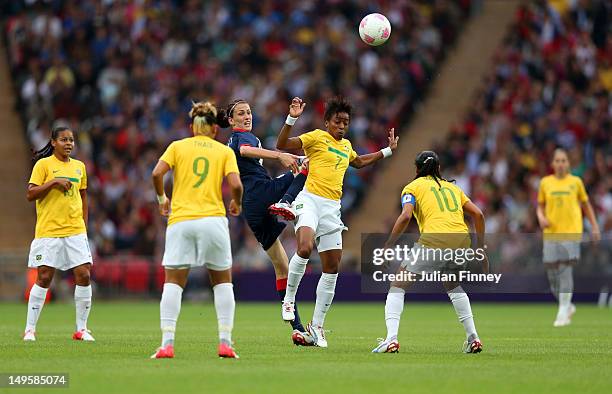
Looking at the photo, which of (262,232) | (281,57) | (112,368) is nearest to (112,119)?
(281,57)

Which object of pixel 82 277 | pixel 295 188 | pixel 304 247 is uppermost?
pixel 295 188

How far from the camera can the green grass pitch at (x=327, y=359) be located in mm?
10156

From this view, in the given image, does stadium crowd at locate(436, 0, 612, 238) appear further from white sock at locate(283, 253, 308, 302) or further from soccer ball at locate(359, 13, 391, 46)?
white sock at locate(283, 253, 308, 302)

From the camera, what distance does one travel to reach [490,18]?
3569cm

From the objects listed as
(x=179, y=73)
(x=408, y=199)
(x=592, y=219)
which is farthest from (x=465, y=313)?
(x=179, y=73)

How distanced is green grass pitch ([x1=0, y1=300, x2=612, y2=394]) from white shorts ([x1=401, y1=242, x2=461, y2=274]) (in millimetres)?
921

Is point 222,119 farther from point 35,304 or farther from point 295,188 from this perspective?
point 35,304

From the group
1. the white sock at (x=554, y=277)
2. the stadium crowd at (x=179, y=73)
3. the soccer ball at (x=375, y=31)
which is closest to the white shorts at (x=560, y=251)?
the white sock at (x=554, y=277)

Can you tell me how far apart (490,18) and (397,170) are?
6.26 m

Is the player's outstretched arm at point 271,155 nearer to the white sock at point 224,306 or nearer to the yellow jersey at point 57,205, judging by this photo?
the white sock at point 224,306

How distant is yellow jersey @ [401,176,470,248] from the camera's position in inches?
527

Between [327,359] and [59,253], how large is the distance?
14.8ft

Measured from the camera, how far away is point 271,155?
13859mm

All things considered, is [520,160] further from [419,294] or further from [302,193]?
[302,193]
